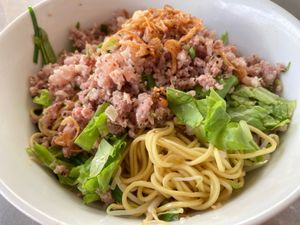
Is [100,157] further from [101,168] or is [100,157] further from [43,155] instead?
[43,155]

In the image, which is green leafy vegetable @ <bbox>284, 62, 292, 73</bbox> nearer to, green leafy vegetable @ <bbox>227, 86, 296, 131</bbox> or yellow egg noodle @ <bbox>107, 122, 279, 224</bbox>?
green leafy vegetable @ <bbox>227, 86, 296, 131</bbox>

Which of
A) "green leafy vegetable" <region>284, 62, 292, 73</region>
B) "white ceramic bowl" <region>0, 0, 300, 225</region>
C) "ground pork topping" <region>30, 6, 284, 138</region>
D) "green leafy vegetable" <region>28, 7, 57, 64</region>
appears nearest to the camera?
"white ceramic bowl" <region>0, 0, 300, 225</region>

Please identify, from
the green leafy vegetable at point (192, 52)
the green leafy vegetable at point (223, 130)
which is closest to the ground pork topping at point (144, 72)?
the green leafy vegetable at point (192, 52)

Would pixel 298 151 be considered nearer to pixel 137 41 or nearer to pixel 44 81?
pixel 137 41

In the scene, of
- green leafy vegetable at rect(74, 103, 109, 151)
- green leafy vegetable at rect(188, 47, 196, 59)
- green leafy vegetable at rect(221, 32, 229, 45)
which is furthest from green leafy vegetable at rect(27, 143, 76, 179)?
green leafy vegetable at rect(221, 32, 229, 45)

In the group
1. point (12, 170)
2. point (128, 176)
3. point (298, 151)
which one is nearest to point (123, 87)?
point (128, 176)

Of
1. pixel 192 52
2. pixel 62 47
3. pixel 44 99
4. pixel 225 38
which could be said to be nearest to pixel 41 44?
pixel 62 47
